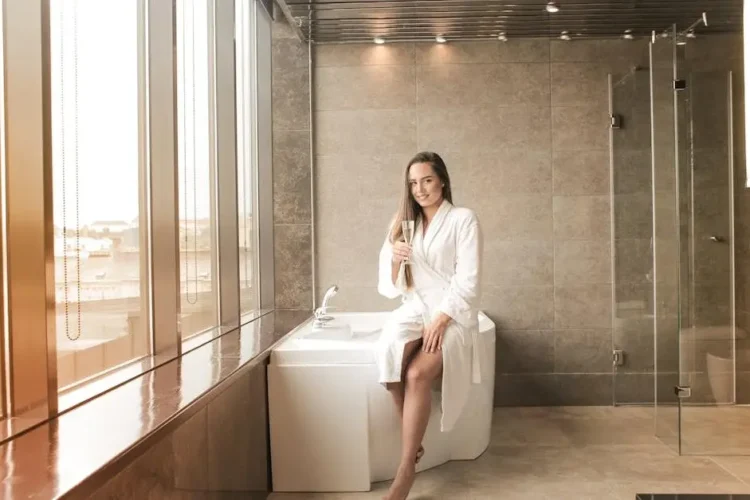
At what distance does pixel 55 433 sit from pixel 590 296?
3.61m

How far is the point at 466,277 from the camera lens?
10.2ft

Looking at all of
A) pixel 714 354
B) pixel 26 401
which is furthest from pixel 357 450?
pixel 714 354

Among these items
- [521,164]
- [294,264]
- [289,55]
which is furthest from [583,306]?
[289,55]

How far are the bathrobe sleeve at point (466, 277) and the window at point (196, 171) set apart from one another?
3.94 feet

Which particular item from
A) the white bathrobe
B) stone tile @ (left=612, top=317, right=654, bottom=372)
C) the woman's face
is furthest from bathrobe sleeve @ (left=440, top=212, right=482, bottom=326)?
stone tile @ (left=612, top=317, right=654, bottom=372)

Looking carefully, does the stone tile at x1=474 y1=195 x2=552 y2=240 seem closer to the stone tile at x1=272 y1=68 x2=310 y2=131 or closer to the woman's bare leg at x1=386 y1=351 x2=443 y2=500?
the stone tile at x1=272 y1=68 x2=310 y2=131

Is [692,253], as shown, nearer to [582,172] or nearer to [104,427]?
[582,172]

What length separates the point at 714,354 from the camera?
362 centimetres

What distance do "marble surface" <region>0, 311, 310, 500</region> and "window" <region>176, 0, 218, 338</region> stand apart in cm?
63

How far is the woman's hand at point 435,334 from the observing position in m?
3.02

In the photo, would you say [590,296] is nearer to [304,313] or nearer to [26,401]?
[304,313]

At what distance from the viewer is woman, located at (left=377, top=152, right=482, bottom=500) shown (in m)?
2.97

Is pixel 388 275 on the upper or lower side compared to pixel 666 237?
lower

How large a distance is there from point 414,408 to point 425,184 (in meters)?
0.95
